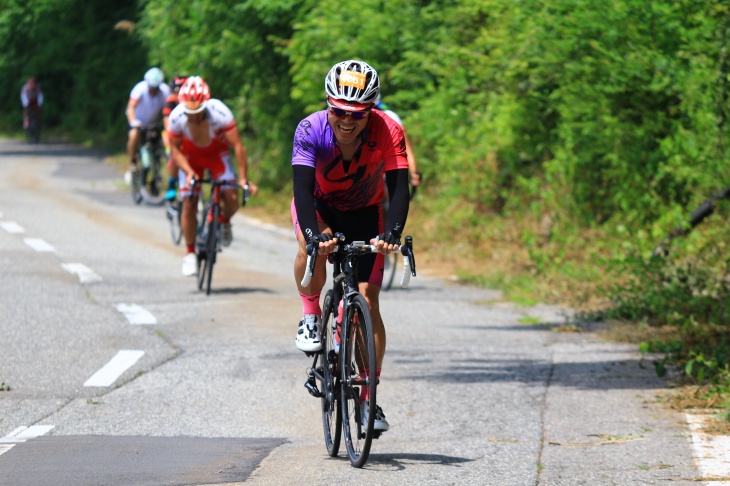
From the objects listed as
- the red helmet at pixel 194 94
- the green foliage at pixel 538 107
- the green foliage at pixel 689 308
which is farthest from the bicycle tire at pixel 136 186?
the green foliage at pixel 689 308

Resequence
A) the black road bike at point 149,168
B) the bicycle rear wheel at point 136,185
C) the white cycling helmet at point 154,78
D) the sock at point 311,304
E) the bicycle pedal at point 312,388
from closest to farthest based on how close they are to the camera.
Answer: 1. the bicycle pedal at point 312,388
2. the sock at point 311,304
3. the white cycling helmet at point 154,78
4. the black road bike at point 149,168
5. the bicycle rear wheel at point 136,185

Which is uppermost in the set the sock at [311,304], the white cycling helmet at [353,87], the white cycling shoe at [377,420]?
the white cycling helmet at [353,87]

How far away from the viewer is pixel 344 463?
239 inches

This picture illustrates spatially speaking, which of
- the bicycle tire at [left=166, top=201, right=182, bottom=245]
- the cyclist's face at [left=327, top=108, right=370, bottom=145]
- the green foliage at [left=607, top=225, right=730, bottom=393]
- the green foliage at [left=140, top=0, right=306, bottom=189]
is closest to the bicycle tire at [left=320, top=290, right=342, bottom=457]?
the cyclist's face at [left=327, top=108, right=370, bottom=145]

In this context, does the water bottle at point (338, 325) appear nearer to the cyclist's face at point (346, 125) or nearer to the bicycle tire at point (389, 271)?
the cyclist's face at point (346, 125)

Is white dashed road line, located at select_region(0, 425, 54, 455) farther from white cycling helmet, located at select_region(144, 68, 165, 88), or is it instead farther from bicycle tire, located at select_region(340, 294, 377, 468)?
white cycling helmet, located at select_region(144, 68, 165, 88)

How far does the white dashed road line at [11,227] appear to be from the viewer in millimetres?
17250

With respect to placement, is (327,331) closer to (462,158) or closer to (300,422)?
(300,422)

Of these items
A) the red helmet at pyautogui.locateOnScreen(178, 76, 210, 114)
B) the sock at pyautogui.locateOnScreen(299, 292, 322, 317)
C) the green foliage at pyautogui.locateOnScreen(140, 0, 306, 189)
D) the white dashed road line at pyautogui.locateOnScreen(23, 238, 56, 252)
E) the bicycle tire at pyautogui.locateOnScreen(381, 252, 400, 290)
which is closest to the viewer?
the sock at pyautogui.locateOnScreen(299, 292, 322, 317)

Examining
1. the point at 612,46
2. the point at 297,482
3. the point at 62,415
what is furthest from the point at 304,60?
the point at 297,482

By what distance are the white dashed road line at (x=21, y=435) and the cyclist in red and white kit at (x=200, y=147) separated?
556 cm

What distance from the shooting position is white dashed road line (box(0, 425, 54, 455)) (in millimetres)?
6270

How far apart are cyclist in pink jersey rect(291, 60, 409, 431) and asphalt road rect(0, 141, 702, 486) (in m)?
0.65

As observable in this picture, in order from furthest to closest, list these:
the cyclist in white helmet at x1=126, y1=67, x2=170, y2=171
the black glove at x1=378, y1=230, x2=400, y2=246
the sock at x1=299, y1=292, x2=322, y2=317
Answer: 1. the cyclist in white helmet at x1=126, y1=67, x2=170, y2=171
2. the sock at x1=299, y1=292, x2=322, y2=317
3. the black glove at x1=378, y1=230, x2=400, y2=246
